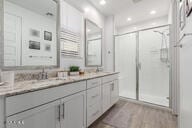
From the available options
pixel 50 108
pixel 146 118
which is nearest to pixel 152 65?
pixel 146 118

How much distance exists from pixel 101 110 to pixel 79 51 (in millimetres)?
1309

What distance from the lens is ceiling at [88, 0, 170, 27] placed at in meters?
2.61

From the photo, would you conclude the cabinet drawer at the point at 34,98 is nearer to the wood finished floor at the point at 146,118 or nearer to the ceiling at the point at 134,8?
the wood finished floor at the point at 146,118

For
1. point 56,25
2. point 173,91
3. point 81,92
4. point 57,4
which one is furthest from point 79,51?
point 173,91

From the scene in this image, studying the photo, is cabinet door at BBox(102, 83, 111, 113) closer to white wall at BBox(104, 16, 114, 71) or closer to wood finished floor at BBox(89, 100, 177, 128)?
wood finished floor at BBox(89, 100, 177, 128)

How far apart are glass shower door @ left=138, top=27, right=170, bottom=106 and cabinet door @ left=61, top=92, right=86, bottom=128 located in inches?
86.9

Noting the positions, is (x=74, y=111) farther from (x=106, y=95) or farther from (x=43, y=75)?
(x=106, y=95)

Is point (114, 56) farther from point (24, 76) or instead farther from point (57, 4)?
point (24, 76)

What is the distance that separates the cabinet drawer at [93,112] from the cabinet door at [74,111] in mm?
109

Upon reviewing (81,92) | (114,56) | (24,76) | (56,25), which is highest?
(56,25)

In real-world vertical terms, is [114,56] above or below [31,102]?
above

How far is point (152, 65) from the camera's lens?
3.21m

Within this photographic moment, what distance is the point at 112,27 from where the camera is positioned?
10.8 feet

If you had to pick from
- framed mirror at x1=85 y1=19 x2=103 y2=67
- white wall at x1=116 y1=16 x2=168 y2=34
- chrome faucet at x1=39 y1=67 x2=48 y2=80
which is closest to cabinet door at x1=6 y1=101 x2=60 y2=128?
chrome faucet at x1=39 y1=67 x2=48 y2=80
